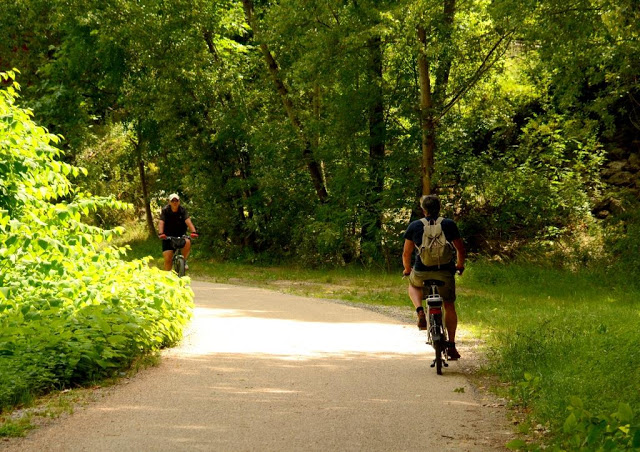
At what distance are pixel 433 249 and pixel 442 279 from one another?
16.3 inches

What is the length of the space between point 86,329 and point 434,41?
15318mm

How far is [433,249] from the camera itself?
10.1 metres

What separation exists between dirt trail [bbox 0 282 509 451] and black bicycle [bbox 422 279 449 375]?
0.30m

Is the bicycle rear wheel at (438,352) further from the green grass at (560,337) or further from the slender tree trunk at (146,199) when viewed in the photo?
the slender tree trunk at (146,199)

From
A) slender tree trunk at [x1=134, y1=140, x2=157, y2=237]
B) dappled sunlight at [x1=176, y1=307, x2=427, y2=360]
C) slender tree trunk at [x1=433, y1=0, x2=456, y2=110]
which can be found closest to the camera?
dappled sunlight at [x1=176, y1=307, x2=427, y2=360]

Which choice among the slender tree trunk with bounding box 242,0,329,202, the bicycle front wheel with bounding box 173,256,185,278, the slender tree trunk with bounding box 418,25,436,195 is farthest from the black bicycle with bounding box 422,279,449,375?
the slender tree trunk with bounding box 242,0,329,202

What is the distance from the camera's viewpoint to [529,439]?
285 inches

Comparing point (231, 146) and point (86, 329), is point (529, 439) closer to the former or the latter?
point (86, 329)

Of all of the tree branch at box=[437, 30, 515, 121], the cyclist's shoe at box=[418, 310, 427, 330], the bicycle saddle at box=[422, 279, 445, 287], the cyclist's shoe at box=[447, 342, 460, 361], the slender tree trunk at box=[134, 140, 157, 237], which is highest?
the tree branch at box=[437, 30, 515, 121]

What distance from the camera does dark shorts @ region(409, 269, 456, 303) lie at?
33.7 ft

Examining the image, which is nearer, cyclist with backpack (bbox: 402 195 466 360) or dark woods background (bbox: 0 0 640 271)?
cyclist with backpack (bbox: 402 195 466 360)

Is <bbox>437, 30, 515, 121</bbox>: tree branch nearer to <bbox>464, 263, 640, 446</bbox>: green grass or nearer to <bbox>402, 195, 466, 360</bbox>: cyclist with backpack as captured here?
<bbox>464, 263, 640, 446</bbox>: green grass

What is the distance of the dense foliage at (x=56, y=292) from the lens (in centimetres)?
965

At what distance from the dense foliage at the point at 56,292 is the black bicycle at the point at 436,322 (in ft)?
11.3
